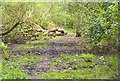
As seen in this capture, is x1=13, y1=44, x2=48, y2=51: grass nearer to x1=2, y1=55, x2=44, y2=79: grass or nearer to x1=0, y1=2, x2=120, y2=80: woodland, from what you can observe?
x1=0, y1=2, x2=120, y2=80: woodland

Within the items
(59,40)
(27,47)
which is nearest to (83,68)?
(27,47)

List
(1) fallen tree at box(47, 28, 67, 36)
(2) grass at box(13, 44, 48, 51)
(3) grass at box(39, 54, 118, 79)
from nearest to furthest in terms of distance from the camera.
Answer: (3) grass at box(39, 54, 118, 79)
(2) grass at box(13, 44, 48, 51)
(1) fallen tree at box(47, 28, 67, 36)

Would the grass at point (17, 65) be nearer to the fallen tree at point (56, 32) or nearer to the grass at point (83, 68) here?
the grass at point (83, 68)

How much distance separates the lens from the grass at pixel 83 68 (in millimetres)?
2465

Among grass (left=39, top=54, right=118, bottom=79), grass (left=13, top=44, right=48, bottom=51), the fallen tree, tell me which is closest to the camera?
grass (left=39, top=54, right=118, bottom=79)

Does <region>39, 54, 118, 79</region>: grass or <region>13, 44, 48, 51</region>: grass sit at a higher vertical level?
<region>39, 54, 118, 79</region>: grass

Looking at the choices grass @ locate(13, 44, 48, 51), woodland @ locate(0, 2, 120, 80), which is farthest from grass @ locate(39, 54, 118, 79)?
grass @ locate(13, 44, 48, 51)

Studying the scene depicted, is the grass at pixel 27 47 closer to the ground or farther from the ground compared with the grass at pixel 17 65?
closer to the ground

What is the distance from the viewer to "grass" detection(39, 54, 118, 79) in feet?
8.09

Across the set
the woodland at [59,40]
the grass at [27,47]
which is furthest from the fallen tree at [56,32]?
the grass at [27,47]

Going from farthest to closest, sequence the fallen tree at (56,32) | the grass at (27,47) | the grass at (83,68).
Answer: the fallen tree at (56,32)
the grass at (27,47)
the grass at (83,68)

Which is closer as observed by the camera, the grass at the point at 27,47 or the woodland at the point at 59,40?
the woodland at the point at 59,40

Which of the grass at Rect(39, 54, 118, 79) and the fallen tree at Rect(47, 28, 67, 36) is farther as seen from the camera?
the fallen tree at Rect(47, 28, 67, 36)

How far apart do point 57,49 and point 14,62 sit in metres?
0.78
